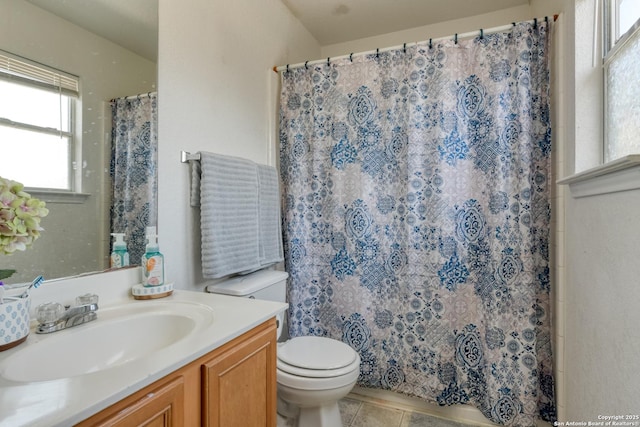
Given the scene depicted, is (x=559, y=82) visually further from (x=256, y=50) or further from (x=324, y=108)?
(x=256, y=50)

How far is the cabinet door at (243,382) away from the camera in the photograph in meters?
0.77

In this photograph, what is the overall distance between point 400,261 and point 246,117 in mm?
1179

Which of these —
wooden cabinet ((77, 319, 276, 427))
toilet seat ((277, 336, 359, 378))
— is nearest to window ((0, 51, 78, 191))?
wooden cabinet ((77, 319, 276, 427))

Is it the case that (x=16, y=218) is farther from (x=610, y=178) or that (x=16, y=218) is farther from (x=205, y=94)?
(x=610, y=178)

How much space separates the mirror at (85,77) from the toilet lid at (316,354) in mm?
859

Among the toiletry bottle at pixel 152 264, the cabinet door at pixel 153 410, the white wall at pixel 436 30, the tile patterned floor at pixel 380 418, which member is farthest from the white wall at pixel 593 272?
the toiletry bottle at pixel 152 264

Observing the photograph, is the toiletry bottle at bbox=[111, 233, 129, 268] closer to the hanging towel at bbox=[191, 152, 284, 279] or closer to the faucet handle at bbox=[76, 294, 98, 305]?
the faucet handle at bbox=[76, 294, 98, 305]

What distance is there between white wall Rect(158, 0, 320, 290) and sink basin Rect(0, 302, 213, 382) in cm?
32

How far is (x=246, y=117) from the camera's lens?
1.78 m

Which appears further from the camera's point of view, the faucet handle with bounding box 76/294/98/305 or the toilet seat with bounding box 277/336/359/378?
the toilet seat with bounding box 277/336/359/378

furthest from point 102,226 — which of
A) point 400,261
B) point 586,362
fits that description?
point 586,362

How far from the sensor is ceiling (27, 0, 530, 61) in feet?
3.60

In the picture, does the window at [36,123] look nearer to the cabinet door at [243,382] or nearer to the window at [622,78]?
the cabinet door at [243,382]

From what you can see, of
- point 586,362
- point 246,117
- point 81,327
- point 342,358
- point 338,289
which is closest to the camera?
point 81,327
